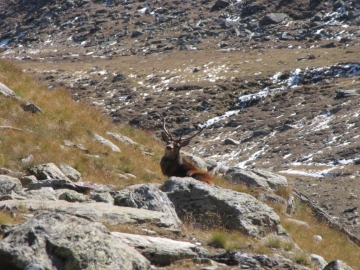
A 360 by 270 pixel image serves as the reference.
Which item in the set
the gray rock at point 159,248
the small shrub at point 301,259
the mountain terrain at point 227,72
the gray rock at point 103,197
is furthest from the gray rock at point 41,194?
the mountain terrain at point 227,72

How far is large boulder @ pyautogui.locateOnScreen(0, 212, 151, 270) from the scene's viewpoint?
533 cm

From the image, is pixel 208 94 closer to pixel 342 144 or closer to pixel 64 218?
pixel 342 144

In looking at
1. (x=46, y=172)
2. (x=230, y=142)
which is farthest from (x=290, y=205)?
(x=230, y=142)

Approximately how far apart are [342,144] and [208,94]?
1079 inches

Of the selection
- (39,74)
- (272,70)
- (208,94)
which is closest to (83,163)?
(208,94)

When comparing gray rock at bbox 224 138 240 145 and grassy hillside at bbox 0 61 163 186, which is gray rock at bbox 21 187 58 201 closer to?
grassy hillside at bbox 0 61 163 186

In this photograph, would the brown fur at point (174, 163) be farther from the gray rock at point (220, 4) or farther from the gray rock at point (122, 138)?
the gray rock at point (220, 4)

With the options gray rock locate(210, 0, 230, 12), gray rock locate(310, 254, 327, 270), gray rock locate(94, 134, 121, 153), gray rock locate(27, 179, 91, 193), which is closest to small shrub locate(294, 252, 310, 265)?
gray rock locate(310, 254, 327, 270)

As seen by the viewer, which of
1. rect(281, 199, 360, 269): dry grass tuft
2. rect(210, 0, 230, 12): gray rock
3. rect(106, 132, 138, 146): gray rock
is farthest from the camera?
rect(210, 0, 230, 12): gray rock

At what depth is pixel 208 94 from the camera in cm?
7288

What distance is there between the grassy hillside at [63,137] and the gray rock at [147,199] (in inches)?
125

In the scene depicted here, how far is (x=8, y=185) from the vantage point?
9.80 meters

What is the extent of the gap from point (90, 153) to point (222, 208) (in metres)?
5.87

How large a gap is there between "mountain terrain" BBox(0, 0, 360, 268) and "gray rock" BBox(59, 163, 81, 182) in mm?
5928
